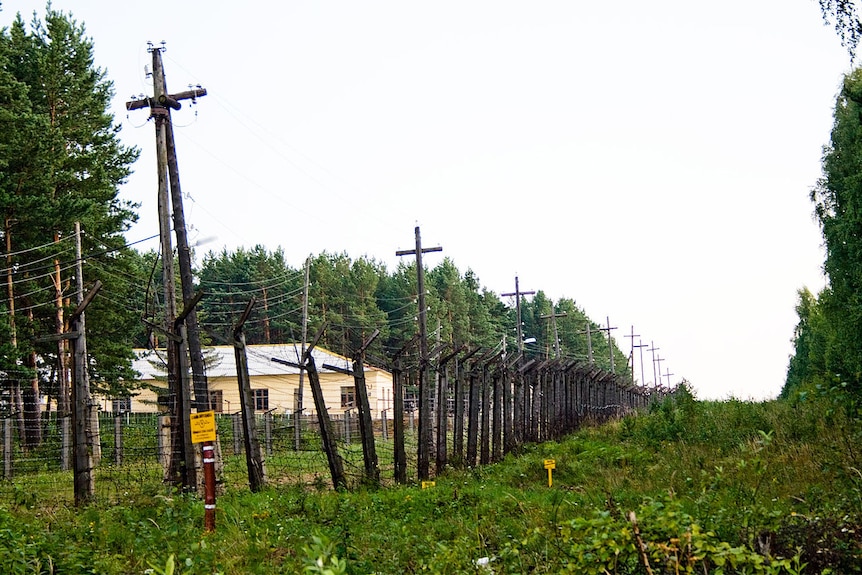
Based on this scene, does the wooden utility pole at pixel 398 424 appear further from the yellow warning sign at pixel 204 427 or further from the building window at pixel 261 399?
the building window at pixel 261 399

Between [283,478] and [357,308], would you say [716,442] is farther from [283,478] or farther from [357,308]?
[357,308]

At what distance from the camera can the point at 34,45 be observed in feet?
Answer: 106

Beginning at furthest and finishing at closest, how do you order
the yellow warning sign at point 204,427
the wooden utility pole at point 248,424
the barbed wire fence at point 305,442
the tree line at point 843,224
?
the tree line at point 843,224 < the barbed wire fence at point 305,442 < the wooden utility pole at point 248,424 < the yellow warning sign at point 204,427

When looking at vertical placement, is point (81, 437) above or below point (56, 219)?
below

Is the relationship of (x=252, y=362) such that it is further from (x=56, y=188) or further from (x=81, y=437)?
(x=81, y=437)

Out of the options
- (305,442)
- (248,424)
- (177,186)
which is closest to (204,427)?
(248,424)

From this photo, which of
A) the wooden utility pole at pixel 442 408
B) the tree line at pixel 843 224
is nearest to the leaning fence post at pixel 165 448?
the wooden utility pole at pixel 442 408

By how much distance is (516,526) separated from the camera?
850 cm

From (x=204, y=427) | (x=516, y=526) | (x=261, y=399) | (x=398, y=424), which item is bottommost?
(x=261, y=399)

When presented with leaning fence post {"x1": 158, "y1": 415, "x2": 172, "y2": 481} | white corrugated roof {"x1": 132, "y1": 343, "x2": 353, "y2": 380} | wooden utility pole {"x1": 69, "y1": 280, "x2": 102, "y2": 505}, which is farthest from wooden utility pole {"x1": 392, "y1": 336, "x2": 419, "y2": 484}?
white corrugated roof {"x1": 132, "y1": 343, "x2": 353, "y2": 380}

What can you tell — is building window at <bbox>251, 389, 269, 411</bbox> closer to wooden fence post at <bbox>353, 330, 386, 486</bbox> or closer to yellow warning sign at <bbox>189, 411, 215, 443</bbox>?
wooden fence post at <bbox>353, 330, 386, 486</bbox>

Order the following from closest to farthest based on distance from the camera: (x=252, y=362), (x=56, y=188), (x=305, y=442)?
1. (x=305, y=442)
2. (x=56, y=188)
3. (x=252, y=362)

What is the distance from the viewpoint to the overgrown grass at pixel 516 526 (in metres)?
5.75

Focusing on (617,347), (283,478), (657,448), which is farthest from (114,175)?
(617,347)
